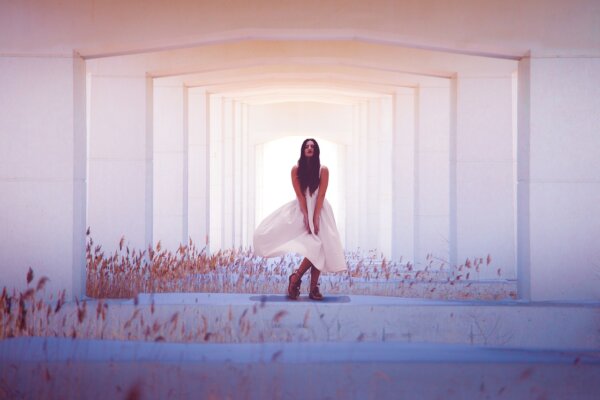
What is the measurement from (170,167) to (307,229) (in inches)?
279

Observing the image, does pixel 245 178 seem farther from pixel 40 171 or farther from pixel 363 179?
pixel 40 171

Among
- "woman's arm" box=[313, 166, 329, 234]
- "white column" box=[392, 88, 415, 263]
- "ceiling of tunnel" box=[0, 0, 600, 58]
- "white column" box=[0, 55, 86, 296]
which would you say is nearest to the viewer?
"woman's arm" box=[313, 166, 329, 234]

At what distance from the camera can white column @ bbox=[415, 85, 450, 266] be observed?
16328 mm

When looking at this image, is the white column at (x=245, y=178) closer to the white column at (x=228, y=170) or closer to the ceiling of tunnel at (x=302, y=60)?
the white column at (x=228, y=170)

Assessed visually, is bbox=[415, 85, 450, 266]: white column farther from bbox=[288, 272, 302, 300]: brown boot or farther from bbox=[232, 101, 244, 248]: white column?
bbox=[232, 101, 244, 248]: white column

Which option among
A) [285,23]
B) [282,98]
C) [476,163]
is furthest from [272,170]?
[285,23]

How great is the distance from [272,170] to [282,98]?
74.1ft

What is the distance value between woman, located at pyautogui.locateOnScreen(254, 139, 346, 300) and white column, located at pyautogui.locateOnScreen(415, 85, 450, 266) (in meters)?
6.34

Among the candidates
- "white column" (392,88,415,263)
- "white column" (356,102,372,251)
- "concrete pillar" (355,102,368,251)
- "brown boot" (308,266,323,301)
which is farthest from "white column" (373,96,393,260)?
"brown boot" (308,266,323,301)

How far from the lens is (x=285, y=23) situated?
10.9 meters

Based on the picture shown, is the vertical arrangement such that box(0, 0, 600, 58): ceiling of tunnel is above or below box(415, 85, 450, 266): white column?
above

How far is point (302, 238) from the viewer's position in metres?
10.1

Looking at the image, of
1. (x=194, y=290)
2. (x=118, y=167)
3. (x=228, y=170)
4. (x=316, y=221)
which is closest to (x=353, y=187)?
(x=228, y=170)

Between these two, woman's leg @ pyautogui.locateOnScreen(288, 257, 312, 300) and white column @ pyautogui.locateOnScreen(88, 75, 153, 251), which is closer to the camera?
woman's leg @ pyautogui.locateOnScreen(288, 257, 312, 300)
